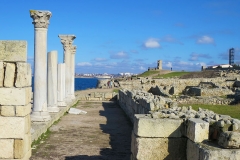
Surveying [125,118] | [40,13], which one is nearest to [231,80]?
[125,118]

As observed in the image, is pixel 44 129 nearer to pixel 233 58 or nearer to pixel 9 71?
pixel 9 71

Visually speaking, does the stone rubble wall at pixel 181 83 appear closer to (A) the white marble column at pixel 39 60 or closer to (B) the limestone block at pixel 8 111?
(A) the white marble column at pixel 39 60

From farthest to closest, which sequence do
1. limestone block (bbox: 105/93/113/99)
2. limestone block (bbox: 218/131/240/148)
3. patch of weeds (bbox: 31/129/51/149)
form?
limestone block (bbox: 105/93/113/99)
patch of weeds (bbox: 31/129/51/149)
limestone block (bbox: 218/131/240/148)

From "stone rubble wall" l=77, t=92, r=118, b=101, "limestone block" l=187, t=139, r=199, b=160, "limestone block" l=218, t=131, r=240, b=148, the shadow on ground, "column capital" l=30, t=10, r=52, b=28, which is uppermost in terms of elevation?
"column capital" l=30, t=10, r=52, b=28

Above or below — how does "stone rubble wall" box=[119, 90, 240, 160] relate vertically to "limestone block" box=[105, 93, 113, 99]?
above

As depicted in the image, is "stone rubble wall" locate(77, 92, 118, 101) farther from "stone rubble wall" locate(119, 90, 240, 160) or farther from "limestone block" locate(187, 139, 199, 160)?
"limestone block" locate(187, 139, 199, 160)

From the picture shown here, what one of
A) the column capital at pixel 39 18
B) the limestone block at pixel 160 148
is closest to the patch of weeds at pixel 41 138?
the column capital at pixel 39 18

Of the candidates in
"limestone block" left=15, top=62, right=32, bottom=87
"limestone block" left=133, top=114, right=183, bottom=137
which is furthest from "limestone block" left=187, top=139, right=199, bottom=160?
"limestone block" left=15, top=62, right=32, bottom=87

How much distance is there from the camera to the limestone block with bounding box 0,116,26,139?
24.5 feet

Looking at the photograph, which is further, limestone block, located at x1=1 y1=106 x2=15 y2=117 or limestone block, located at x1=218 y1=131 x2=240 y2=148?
limestone block, located at x1=1 y1=106 x2=15 y2=117

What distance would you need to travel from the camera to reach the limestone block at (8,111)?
7.45m

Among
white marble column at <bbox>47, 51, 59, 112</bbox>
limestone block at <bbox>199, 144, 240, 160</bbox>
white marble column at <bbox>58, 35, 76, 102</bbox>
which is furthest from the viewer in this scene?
white marble column at <bbox>58, 35, 76, 102</bbox>

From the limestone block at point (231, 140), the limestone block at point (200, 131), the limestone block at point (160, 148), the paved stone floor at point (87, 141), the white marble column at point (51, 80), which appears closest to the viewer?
the limestone block at point (231, 140)

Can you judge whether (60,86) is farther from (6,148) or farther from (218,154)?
(218,154)
